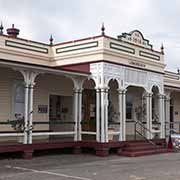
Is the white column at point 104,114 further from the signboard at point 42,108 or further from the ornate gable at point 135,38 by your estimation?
the ornate gable at point 135,38

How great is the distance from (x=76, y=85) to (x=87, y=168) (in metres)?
5.79

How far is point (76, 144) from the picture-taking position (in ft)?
57.6

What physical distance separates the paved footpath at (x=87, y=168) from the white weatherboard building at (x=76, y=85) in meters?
1.33

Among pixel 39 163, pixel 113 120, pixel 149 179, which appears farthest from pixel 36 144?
pixel 149 179

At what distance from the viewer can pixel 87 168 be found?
42.4 ft

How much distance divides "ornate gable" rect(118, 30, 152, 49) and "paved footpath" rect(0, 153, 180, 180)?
614cm

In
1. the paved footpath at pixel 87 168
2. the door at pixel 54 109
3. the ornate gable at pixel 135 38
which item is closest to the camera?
the paved footpath at pixel 87 168

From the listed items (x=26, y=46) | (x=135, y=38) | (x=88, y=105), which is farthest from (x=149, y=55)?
(x=26, y=46)

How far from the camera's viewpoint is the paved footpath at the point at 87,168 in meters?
11.1

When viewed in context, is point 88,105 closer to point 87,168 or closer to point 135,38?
point 135,38

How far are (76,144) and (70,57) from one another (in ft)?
14.4

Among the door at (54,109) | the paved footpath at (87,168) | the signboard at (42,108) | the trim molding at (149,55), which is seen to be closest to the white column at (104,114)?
the paved footpath at (87,168)

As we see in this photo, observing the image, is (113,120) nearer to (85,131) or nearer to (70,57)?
(85,131)

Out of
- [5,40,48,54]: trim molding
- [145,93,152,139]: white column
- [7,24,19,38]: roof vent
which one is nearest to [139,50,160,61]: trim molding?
[145,93,152,139]: white column
